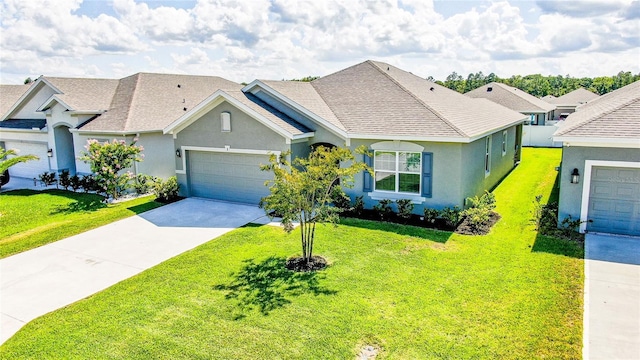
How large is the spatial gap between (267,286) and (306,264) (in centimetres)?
133

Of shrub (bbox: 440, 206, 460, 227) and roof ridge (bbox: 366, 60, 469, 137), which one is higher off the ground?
roof ridge (bbox: 366, 60, 469, 137)

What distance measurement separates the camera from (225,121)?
16078 millimetres

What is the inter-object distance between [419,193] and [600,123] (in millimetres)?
5430

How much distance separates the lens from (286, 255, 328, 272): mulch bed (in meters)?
10.1

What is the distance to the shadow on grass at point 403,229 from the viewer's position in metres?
12.1

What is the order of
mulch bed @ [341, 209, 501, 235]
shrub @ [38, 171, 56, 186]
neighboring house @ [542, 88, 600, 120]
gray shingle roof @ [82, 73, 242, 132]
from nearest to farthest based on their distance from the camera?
mulch bed @ [341, 209, 501, 235]
gray shingle roof @ [82, 73, 242, 132]
shrub @ [38, 171, 56, 186]
neighboring house @ [542, 88, 600, 120]

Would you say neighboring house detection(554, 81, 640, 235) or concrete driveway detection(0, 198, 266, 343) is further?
neighboring house detection(554, 81, 640, 235)

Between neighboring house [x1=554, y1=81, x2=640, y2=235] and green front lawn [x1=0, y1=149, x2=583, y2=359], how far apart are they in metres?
1.51

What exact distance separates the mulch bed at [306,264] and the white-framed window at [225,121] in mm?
7287

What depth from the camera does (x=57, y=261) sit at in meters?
11.2

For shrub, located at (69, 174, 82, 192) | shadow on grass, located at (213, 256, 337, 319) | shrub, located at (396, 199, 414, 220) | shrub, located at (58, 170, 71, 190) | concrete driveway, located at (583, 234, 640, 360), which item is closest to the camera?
concrete driveway, located at (583, 234, 640, 360)

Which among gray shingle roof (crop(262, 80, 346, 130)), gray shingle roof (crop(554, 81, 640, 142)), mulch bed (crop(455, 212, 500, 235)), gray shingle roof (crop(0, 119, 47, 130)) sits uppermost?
gray shingle roof (crop(262, 80, 346, 130))

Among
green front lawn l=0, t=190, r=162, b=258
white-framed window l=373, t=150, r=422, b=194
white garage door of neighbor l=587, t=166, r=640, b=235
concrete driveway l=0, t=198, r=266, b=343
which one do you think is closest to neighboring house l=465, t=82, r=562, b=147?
white-framed window l=373, t=150, r=422, b=194

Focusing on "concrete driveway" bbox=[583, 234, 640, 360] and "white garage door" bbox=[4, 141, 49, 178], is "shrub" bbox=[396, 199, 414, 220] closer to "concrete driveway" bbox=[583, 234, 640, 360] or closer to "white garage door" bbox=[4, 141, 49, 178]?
"concrete driveway" bbox=[583, 234, 640, 360]
